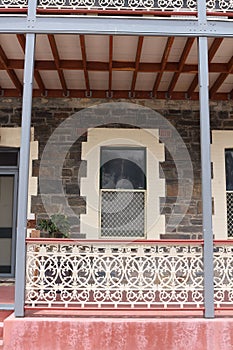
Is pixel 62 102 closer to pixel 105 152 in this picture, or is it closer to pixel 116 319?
pixel 105 152

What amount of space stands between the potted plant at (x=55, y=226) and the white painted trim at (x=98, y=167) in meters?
0.29

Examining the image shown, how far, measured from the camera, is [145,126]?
304 inches

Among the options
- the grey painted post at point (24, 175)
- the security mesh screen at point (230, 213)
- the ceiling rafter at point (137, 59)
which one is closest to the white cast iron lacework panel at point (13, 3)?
the grey painted post at point (24, 175)

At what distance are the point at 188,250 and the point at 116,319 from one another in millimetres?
1309

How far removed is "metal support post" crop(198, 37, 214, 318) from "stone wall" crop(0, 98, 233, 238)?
2.54 meters

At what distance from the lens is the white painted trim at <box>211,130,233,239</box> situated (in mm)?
7512

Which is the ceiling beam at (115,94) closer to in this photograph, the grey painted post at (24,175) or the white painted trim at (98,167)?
the white painted trim at (98,167)

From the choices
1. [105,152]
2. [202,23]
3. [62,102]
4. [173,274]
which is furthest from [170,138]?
[173,274]

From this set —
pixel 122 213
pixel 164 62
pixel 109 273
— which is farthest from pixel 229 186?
pixel 109 273

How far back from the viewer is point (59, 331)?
4.64 meters

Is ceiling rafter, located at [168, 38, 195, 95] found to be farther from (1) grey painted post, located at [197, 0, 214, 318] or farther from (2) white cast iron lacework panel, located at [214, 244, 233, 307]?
(2) white cast iron lacework panel, located at [214, 244, 233, 307]

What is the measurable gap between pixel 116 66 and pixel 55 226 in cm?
285

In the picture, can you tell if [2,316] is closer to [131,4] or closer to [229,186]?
[131,4]

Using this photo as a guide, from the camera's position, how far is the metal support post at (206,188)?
4.80 metres
